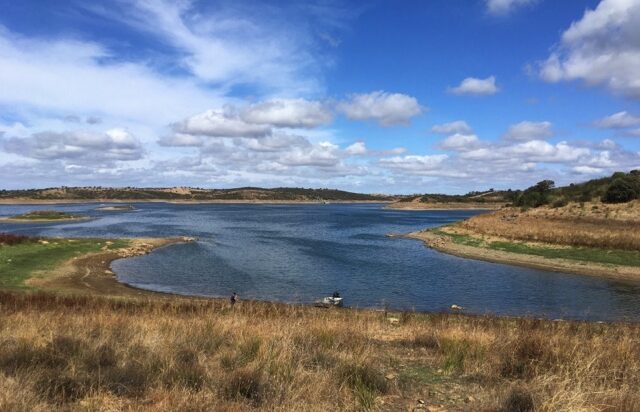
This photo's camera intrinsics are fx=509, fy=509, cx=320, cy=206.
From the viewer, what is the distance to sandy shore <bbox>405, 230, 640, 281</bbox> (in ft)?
135

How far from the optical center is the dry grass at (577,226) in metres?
48.4

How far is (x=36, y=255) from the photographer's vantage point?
4175cm

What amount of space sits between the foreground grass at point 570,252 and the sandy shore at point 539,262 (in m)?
0.94

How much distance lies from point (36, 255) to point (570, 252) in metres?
47.7

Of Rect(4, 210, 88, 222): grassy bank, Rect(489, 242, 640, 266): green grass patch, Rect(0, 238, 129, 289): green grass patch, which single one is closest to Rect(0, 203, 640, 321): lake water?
Rect(0, 238, 129, 289): green grass patch

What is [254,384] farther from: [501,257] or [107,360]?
[501,257]

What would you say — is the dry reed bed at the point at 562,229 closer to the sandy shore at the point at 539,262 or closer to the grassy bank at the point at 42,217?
the sandy shore at the point at 539,262

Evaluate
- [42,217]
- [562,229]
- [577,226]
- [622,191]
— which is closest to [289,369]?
[562,229]

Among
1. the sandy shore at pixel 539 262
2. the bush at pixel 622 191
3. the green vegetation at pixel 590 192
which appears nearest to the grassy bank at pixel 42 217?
the sandy shore at pixel 539 262

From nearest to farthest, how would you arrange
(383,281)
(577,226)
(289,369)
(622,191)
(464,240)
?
(289,369)
(383,281)
(577,226)
(622,191)
(464,240)

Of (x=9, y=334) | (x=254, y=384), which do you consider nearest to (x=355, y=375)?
(x=254, y=384)

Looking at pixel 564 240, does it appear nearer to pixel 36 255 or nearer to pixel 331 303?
pixel 331 303

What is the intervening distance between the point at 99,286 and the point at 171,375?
2879 centimetres

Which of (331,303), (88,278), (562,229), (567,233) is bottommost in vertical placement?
(88,278)
